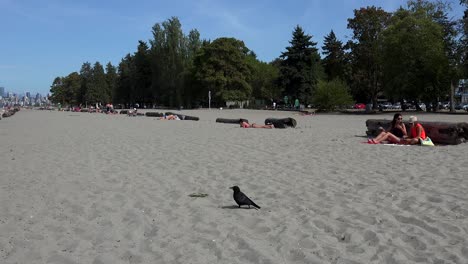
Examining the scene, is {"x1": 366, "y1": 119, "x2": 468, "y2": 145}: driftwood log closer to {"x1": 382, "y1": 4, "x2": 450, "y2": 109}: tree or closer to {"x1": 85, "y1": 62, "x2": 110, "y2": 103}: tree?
{"x1": 382, "y1": 4, "x2": 450, "y2": 109}: tree

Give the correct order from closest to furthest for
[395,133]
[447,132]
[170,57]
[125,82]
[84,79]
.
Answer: [447,132]
[395,133]
[170,57]
[125,82]
[84,79]

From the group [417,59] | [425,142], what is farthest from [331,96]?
[425,142]

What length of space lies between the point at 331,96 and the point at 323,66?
1250 inches

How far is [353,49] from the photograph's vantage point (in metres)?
63.0

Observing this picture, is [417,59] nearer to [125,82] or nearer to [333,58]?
[333,58]

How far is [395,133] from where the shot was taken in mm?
14062

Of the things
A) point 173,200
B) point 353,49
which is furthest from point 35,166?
point 353,49

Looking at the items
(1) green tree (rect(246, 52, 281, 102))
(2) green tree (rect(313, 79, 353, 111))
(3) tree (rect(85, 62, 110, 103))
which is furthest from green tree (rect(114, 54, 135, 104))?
(2) green tree (rect(313, 79, 353, 111))

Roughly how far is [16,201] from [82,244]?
103 inches

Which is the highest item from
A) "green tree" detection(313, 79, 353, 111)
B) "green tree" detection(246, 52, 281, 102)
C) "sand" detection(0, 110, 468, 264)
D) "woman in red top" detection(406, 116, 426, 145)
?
"green tree" detection(246, 52, 281, 102)

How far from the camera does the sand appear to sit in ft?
14.4

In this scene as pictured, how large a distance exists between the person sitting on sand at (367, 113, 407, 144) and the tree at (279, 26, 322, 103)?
52.2 m

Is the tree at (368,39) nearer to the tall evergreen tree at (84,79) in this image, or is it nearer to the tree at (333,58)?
the tree at (333,58)

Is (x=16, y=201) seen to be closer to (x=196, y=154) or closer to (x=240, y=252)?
(x=240, y=252)
